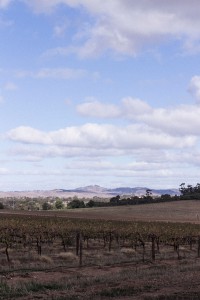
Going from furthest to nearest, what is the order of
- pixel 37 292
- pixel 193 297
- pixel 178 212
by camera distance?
pixel 178 212
pixel 37 292
pixel 193 297

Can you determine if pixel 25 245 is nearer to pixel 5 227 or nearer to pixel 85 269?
pixel 5 227

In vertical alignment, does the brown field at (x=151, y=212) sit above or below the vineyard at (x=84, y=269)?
above

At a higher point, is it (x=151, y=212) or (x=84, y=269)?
(x=151, y=212)

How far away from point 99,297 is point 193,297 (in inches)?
88.3

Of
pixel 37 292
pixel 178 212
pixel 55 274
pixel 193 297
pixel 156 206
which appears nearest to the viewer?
pixel 193 297

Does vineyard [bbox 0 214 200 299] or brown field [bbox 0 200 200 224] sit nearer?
vineyard [bbox 0 214 200 299]

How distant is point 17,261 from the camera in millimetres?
27094

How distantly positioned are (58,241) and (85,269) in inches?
862

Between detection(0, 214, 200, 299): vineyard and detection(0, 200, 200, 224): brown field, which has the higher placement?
detection(0, 200, 200, 224): brown field

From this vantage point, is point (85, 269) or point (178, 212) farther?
point (178, 212)

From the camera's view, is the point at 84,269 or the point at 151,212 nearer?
the point at 84,269

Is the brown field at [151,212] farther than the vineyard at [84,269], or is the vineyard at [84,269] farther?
the brown field at [151,212]

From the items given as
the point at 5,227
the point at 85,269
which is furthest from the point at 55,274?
the point at 5,227

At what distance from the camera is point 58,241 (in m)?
44.3
